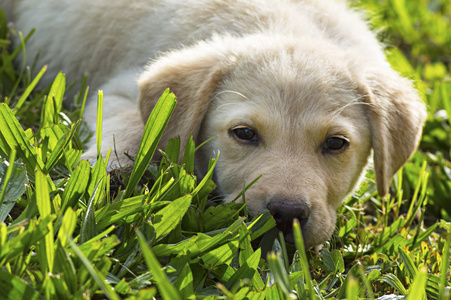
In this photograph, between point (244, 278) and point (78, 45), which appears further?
point (78, 45)

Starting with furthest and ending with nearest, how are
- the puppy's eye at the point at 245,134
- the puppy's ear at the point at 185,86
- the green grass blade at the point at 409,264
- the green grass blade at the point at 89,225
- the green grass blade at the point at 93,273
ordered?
the puppy's ear at the point at 185,86 < the puppy's eye at the point at 245,134 < the green grass blade at the point at 409,264 < the green grass blade at the point at 89,225 < the green grass blade at the point at 93,273

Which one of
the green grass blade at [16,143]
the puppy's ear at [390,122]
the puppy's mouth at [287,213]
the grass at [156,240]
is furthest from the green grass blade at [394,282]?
the green grass blade at [16,143]

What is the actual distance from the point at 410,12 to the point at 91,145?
4.85m

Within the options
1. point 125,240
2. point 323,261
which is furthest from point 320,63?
point 125,240

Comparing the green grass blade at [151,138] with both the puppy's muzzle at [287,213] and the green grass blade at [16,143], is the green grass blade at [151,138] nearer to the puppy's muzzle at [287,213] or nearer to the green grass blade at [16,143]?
the green grass blade at [16,143]

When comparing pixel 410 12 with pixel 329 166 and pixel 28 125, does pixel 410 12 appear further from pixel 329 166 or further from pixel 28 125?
pixel 28 125

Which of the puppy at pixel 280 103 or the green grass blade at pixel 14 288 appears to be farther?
the puppy at pixel 280 103

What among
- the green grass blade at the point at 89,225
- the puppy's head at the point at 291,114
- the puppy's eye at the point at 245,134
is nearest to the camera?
the green grass blade at the point at 89,225

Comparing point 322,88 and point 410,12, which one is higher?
point 322,88

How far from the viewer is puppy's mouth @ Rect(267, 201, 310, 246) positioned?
7.95ft

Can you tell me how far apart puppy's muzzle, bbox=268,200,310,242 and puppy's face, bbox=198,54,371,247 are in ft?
0.44

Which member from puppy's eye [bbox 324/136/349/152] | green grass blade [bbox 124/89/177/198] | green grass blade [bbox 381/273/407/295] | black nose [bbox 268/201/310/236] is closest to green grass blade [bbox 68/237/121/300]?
green grass blade [bbox 124/89/177/198]

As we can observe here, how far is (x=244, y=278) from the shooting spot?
83.9 inches

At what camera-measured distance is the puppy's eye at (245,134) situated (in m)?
2.93
